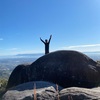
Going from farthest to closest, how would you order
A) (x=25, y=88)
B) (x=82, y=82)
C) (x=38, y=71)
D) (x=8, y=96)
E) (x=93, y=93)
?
(x=38, y=71)
(x=82, y=82)
(x=25, y=88)
(x=8, y=96)
(x=93, y=93)

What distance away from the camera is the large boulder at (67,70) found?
1416cm

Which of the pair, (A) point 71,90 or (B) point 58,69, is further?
(B) point 58,69

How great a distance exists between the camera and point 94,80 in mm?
14195

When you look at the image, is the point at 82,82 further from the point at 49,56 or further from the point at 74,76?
the point at 49,56

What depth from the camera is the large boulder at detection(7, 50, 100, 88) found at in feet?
46.4

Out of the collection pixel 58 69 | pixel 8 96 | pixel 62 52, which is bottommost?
pixel 8 96

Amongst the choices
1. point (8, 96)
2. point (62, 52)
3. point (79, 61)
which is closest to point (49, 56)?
point (62, 52)

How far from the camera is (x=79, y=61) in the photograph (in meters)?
14.6

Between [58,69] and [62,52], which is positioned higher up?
[62,52]

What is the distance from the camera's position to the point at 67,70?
567 inches

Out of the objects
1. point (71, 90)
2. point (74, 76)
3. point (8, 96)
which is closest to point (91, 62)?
point (74, 76)

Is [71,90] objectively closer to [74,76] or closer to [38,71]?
[74,76]

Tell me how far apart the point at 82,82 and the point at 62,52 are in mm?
2838

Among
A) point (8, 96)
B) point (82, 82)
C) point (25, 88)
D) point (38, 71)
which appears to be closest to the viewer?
point (8, 96)
